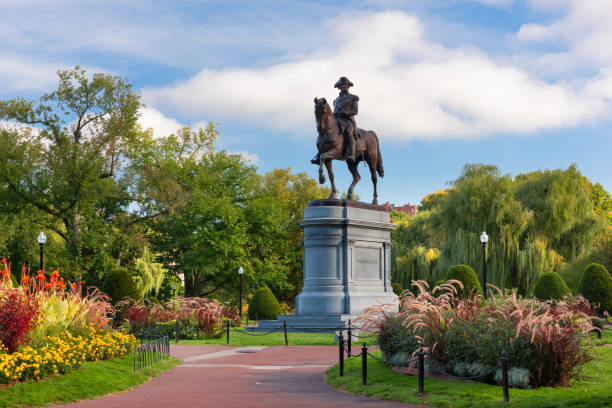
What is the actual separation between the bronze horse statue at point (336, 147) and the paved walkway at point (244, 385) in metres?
9.82

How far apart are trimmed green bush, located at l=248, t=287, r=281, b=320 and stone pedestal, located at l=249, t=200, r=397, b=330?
26.2 feet

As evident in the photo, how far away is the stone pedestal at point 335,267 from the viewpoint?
26.4m

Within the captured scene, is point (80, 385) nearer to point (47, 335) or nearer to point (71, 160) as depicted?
point (47, 335)

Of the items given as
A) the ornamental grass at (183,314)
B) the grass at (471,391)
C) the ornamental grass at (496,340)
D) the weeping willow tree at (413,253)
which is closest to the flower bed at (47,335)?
the grass at (471,391)

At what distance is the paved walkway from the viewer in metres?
11.2

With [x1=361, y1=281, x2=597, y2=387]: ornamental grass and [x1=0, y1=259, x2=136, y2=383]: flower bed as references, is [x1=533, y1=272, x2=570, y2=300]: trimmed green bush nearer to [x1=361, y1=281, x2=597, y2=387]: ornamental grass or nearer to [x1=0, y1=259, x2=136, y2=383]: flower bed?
[x1=361, y1=281, x2=597, y2=387]: ornamental grass

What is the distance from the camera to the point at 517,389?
35.7 feet

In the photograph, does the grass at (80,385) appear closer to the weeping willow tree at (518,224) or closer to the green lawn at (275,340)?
the green lawn at (275,340)

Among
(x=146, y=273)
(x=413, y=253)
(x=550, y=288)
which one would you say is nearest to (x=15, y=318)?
(x=550, y=288)

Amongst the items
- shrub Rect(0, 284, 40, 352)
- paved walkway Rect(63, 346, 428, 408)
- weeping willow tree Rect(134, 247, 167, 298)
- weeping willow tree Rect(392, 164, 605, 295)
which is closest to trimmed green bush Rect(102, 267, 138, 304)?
paved walkway Rect(63, 346, 428, 408)

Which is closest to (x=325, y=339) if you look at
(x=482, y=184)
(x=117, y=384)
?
(x=117, y=384)

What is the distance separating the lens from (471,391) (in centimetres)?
1084

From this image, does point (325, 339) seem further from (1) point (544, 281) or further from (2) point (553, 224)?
(2) point (553, 224)

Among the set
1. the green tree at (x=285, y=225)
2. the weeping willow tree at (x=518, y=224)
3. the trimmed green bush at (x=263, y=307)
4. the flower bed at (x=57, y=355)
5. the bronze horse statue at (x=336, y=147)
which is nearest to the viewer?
the flower bed at (x=57, y=355)
